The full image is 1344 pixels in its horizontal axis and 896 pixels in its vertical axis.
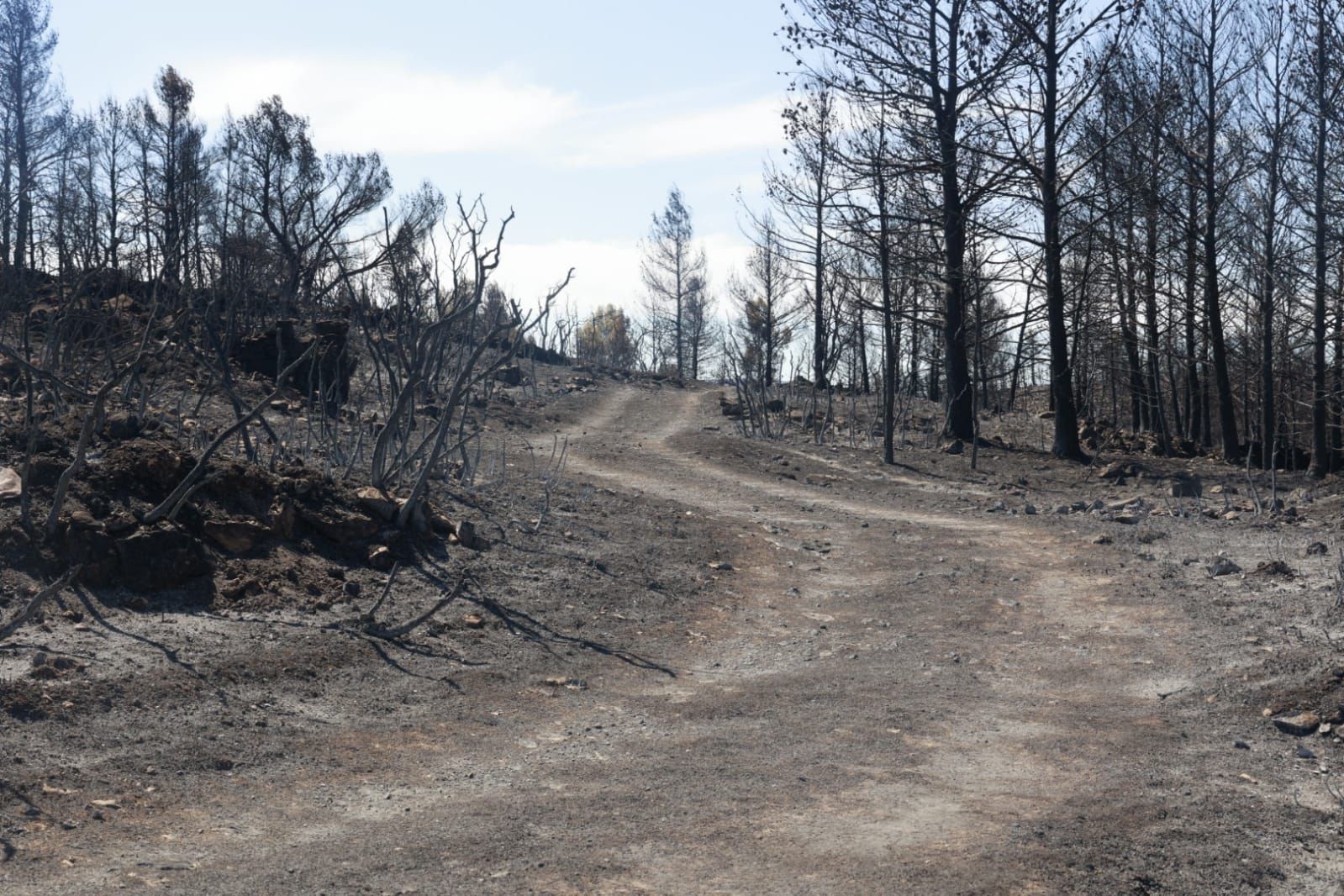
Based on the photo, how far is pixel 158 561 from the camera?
24.0 feet

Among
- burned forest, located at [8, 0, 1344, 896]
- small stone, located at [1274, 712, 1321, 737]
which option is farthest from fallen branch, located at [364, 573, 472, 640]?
small stone, located at [1274, 712, 1321, 737]

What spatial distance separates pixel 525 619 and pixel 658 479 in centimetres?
848

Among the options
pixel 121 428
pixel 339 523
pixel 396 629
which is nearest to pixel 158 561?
pixel 396 629

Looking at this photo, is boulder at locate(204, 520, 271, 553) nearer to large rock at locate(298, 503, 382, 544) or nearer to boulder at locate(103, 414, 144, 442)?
large rock at locate(298, 503, 382, 544)

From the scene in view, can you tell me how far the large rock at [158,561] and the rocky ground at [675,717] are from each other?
47 millimetres

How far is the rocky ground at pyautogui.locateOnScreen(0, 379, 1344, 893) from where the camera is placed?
4.31m

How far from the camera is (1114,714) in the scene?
6453 millimetres

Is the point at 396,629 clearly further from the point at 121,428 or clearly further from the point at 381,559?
the point at 121,428

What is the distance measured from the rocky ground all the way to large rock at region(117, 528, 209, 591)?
5 centimetres

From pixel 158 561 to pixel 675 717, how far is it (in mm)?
3376

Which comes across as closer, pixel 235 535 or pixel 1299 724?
pixel 1299 724

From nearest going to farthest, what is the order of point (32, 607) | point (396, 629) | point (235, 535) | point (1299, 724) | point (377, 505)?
point (32, 607) < point (1299, 724) < point (396, 629) < point (235, 535) < point (377, 505)

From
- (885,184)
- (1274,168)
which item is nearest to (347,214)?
(885,184)

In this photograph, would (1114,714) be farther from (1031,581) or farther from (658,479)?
(658,479)
